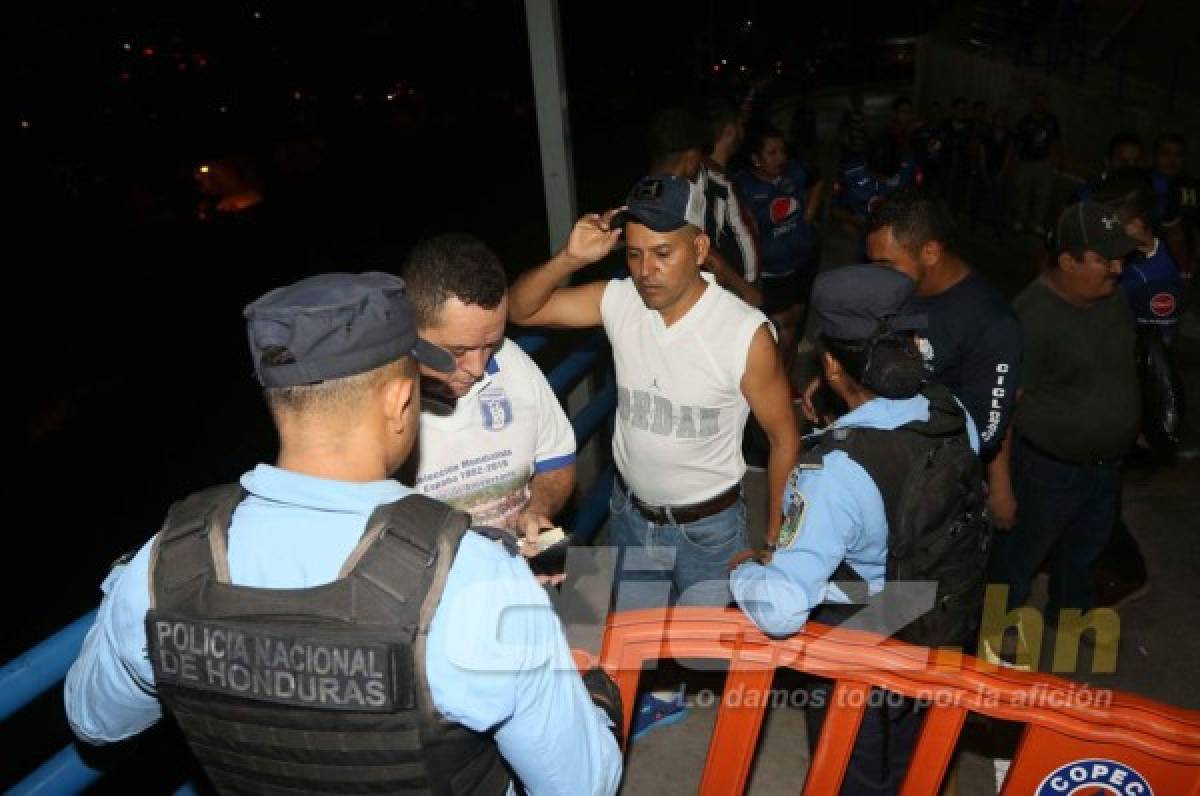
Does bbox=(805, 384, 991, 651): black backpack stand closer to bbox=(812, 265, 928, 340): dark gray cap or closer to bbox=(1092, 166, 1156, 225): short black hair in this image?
bbox=(812, 265, 928, 340): dark gray cap

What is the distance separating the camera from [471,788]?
180 centimetres

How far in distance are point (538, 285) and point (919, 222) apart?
1602 mm

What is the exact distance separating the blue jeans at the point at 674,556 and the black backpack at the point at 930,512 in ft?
3.07

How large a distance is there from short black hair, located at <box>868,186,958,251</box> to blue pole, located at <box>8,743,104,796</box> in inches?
132

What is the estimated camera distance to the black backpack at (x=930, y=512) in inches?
94.7

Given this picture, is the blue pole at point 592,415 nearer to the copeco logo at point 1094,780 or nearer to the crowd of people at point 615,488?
the crowd of people at point 615,488

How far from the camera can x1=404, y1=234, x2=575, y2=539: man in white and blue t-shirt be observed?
271 centimetres

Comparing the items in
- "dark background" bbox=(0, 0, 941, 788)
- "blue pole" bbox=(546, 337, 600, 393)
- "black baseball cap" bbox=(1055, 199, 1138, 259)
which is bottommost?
"dark background" bbox=(0, 0, 941, 788)

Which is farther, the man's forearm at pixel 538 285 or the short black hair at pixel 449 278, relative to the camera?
the man's forearm at pixel 538 285

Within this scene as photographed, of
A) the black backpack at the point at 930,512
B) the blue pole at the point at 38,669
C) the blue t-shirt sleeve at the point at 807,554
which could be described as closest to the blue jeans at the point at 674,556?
the black backpack at the point at 930,512

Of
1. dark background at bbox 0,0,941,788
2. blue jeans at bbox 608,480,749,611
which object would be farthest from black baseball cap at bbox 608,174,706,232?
dark background at bbox 0,0,941,788

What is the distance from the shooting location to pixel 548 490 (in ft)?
10.3

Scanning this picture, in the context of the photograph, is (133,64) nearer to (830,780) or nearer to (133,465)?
(133,465)

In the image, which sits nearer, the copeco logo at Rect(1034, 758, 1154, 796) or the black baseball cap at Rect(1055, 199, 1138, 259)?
the copeco logo at Rect(1034, 758, 1154, 796)
